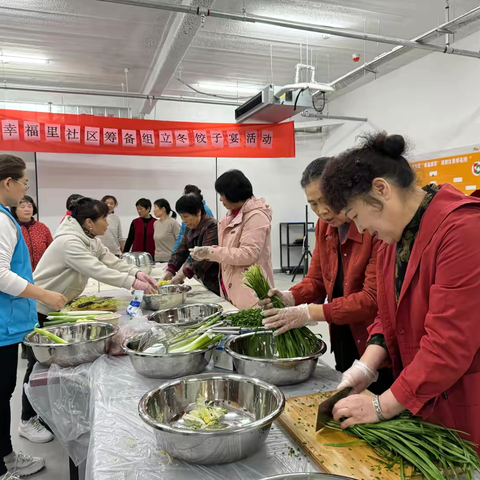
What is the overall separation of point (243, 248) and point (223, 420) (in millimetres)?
1520

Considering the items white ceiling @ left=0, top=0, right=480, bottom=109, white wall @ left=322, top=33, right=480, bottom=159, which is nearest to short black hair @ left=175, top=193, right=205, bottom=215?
white ceiling @ left=0, top=0, right=480, bottom=109

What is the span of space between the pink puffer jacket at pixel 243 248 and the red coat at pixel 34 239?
7.37 ft

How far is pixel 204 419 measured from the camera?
110 cm

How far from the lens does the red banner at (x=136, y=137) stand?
19.7ft

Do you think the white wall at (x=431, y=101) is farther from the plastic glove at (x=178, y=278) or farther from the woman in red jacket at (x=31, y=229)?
the woman in red jacket at (x=31, y=229)

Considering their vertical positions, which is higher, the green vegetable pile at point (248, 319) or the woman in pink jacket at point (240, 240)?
the woman in pink jacket at point (240, 240)

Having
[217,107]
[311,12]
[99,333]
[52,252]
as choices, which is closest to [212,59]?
[311,12]

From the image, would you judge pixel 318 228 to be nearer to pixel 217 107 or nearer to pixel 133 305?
pixel 133 305

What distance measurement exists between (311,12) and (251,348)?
14.3 ft

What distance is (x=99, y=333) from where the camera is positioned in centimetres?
197

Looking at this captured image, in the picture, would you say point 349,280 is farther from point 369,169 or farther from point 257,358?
point 369,169

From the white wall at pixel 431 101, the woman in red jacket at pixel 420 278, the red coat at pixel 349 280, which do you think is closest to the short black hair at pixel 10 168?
the red coat at pixel 349 280

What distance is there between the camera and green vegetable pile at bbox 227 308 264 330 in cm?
161

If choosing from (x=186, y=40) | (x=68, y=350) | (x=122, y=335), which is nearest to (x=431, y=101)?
(x=186, y=40)
